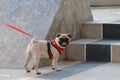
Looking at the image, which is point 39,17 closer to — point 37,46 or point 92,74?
point 37,46

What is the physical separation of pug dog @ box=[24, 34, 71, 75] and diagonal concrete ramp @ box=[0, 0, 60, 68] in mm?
535

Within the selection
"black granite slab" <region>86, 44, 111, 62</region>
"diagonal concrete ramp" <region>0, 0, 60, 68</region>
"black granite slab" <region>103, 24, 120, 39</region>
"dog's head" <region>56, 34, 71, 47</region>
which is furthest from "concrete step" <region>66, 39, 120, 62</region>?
"dog's head" <region>56, 34, 71, 47</region>

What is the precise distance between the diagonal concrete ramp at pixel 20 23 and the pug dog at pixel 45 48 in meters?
0.53

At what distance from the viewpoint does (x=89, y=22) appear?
8.62 metres

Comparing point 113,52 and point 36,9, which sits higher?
point 36,9

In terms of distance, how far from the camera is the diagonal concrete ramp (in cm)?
713

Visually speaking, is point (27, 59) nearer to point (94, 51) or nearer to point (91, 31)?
point (94, 51)

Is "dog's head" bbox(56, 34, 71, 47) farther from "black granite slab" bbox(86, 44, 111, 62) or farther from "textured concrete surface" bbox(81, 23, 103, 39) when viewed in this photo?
"textured concrete surface" bbox(81, 23, 103, 39)

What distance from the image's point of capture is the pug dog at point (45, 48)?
644 cm

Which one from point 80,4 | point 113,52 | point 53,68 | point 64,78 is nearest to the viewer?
point 64,78

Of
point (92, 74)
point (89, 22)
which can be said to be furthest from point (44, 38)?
point (89, 22)

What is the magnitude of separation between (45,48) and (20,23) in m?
1.24

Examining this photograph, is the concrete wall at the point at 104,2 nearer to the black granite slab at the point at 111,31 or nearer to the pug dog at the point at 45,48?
the black granite slab at the point at 111,31

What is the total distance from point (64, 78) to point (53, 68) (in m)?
0.64
